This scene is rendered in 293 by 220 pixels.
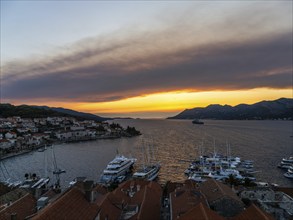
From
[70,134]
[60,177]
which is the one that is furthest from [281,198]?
[70,134]

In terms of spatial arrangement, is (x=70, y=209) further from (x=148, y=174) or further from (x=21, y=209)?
(x=148, y=174)

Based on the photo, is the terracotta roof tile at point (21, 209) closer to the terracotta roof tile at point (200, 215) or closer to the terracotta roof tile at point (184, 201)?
the terracotta roof tile at point (184, 201)

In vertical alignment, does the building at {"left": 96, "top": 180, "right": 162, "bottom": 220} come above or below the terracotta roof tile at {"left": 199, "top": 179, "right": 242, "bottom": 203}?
below

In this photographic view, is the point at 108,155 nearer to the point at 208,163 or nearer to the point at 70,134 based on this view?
the point at 208,163

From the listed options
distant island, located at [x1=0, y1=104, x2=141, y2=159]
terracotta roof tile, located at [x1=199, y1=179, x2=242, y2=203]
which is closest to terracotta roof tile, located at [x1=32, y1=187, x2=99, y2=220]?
terracotta roof tile, located at [x1=199, y1=179, x2=242, y2=203]

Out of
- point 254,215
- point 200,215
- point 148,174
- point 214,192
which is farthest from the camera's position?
point 148,174

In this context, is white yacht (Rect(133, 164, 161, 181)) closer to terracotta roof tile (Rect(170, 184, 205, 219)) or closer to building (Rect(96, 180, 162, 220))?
building (Rect(96, 180, 162, 220))

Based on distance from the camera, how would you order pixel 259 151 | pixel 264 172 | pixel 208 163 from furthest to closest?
pixel 259 151, pixel 208 163, pixel 264 172

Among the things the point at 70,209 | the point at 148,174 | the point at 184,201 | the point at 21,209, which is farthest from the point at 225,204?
the point at 148,174
